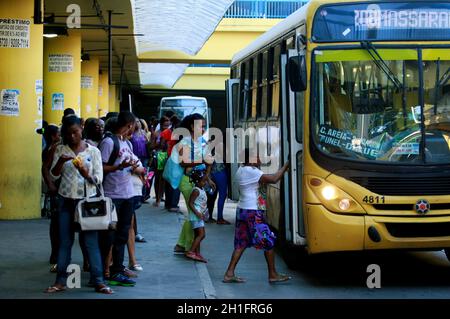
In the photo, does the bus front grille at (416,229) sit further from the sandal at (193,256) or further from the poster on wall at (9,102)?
the poster on wall at (9,102)

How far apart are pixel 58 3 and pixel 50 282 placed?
12081mm

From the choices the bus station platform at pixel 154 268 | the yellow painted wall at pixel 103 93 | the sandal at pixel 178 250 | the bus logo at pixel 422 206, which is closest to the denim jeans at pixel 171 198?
the bus station platform at pixel 154 268

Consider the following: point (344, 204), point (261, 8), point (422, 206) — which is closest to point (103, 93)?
point (261, 8)

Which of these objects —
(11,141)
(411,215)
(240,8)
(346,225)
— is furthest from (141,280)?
(240,8)

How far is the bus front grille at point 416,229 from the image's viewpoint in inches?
379

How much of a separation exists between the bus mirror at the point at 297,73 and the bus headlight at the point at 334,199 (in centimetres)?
97

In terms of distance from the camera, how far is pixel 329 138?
32.3 ft

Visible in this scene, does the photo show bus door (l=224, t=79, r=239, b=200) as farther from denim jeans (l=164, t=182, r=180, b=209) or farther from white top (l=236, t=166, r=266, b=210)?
white top (l=236, t=166, r=266, b=210)

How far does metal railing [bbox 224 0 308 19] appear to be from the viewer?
36.2m

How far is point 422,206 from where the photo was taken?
9555mm

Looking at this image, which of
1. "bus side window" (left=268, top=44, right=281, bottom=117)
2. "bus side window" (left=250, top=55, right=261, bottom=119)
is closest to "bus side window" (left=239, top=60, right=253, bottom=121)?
"bus side window" (left=250, top=55, right=261, bottom=119)

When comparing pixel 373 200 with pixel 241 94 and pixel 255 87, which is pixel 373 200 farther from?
pixel 241 94
